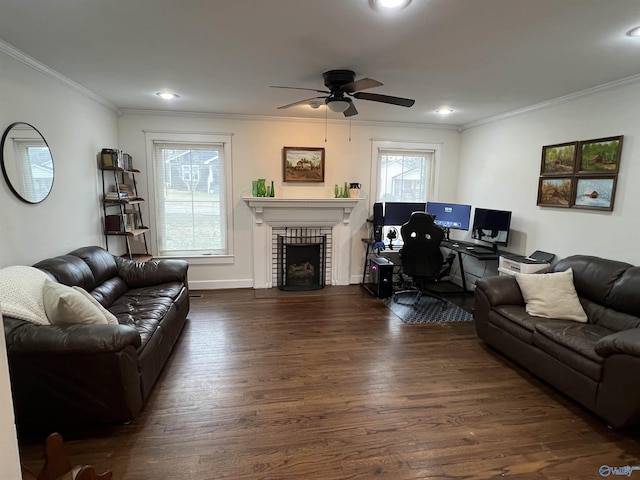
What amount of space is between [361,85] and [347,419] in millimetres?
2459

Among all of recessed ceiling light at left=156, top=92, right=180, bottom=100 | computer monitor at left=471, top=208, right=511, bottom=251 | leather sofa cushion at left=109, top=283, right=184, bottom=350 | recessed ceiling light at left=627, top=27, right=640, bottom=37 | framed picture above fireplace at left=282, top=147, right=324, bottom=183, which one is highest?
recessed ceiling light at left=627, top=27, right=640, bottom=37

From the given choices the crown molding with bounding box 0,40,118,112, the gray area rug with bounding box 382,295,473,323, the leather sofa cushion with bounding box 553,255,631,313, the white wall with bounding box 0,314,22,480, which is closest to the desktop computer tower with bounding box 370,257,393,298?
the gray area rug with bounding box 382,295,473,323

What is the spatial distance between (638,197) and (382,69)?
2482mm

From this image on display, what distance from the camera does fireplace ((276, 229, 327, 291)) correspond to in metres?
5.20

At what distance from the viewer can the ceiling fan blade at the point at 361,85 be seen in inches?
102

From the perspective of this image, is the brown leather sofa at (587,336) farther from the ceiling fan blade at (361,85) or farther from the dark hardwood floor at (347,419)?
the ceiling fan blade at (361,85)

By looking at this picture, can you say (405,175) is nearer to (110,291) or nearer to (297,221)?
(297,221)

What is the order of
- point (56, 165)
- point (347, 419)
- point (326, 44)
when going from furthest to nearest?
point (56, 165), point (326, 44), point (347, 419)

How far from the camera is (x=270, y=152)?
4969 millimetres

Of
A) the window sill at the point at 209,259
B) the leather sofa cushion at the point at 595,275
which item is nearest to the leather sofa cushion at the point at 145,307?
the window sill at the point at 209,259

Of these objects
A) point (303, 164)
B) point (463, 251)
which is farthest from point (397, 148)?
Result: point (463, 251)

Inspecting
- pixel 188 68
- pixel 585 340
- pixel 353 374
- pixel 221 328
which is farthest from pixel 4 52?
pixel 585 340

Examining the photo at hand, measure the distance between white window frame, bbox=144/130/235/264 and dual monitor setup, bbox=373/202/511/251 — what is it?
2.15 meters

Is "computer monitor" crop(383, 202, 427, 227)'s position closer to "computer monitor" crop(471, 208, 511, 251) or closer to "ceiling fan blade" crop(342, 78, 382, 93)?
"computer monitor" crop(471, 208, 511, 251)
